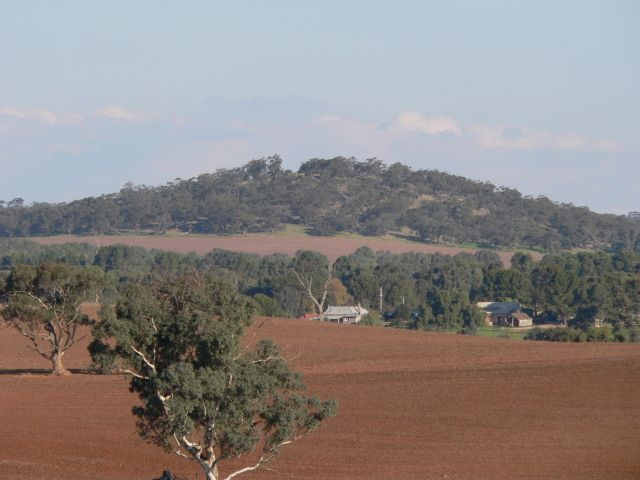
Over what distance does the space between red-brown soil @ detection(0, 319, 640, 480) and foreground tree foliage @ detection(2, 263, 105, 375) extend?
2.66m

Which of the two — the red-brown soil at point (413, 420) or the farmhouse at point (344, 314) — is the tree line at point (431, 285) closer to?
the farmhouse at point (344, 314)

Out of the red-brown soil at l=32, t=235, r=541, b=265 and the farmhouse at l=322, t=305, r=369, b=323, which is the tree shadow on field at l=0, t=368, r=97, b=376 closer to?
the farmhouse at l=322, t=305, r=369, b=323

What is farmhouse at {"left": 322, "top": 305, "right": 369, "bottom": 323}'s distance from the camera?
10969 centimetres

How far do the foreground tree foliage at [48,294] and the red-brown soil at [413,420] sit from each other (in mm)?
Answer: 2657

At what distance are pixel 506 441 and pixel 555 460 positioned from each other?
10.8 feet

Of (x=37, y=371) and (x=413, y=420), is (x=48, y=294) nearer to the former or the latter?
(x=37, y=371)

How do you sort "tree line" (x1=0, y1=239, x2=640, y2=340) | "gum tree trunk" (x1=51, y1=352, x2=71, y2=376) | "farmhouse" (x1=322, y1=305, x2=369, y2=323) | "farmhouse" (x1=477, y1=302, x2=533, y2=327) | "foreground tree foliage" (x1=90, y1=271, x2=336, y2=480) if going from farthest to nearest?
"farmhouse" (x1=322, y1=305, x2=369, y2=323) → "farmhouse" (x1=477, y1=302, x2=533, y2=327) → "tree line" (x1=0, y1=239, x2=640, y2=340) → "gum tree trunk" (x1=51, y1=352, x2=71, y2=376) → "foreground tree foliage" (x1=90, y1=271, x2=336, y2=480)

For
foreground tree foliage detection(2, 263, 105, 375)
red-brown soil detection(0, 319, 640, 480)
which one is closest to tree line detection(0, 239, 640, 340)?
red-brown soil detection(0, 319, 640, 480)

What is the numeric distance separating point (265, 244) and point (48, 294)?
12941 centimetres

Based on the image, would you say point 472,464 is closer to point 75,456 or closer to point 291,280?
point 75,456

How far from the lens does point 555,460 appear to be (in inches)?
1307

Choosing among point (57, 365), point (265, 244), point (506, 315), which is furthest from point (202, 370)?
point (265, 244)

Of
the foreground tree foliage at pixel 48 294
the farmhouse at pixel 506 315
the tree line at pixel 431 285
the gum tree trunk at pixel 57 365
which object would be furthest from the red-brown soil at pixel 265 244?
the foreground tree foliage at pixel 48 294

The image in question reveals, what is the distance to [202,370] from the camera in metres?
24.2
